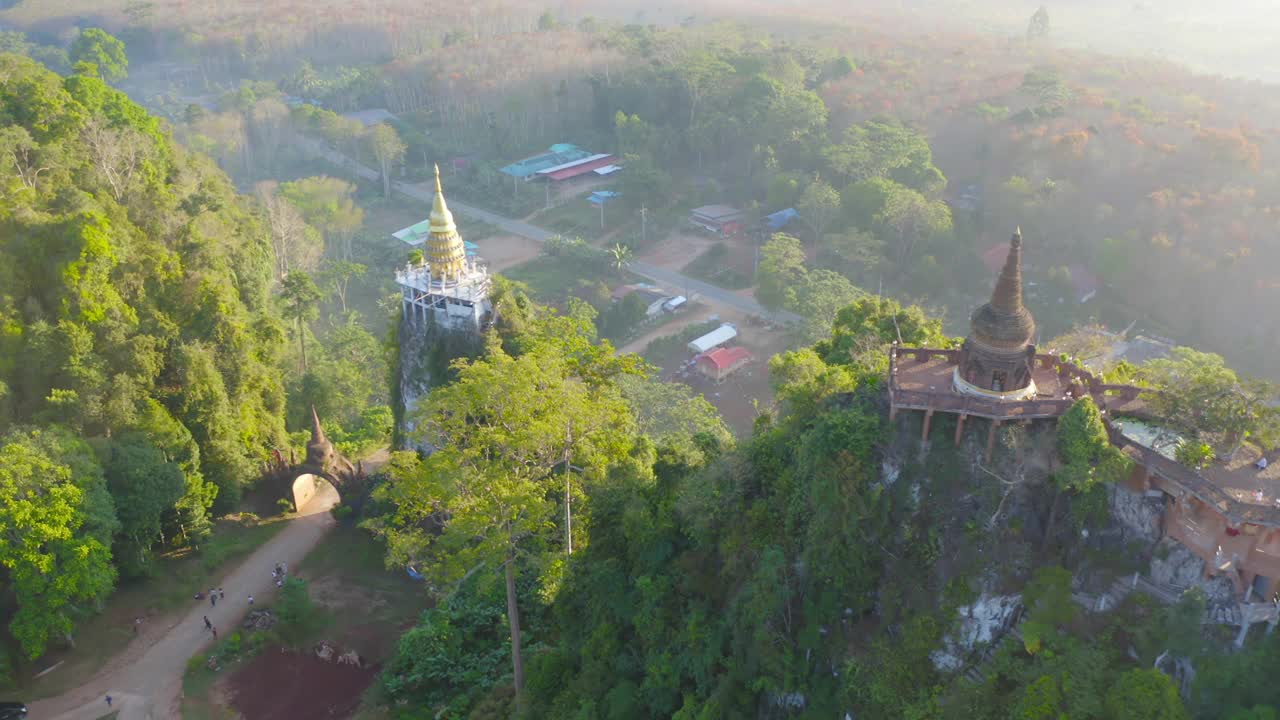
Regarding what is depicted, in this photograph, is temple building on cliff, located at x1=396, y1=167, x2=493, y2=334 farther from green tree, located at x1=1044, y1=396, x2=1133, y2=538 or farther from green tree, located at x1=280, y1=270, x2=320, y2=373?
green tree, located at x1=1044, y1=396, x2=1133, y2=538

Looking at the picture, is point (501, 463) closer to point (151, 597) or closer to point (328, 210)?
point (151, 597)

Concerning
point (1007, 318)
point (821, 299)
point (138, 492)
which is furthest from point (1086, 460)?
point (821, 299)

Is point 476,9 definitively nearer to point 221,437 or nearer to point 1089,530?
point 221,437

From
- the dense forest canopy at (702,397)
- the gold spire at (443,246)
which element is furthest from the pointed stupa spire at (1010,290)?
the gold spire at (443,246)

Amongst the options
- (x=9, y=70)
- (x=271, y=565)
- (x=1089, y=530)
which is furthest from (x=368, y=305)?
(x=1089, y=530)

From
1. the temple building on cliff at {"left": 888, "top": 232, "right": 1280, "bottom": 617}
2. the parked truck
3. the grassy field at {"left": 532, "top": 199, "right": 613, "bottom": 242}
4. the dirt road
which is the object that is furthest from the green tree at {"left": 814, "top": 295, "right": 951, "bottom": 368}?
the grassy field at {"left": 532, "top": 199, "right": 613, "bottom": 242}

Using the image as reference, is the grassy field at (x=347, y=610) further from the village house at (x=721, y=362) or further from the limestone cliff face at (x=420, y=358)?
the village house at (x=721, y=362)
